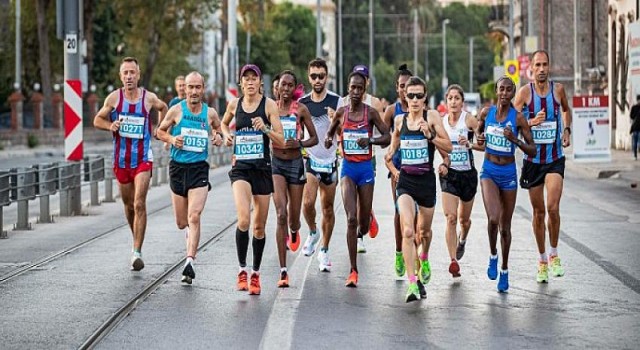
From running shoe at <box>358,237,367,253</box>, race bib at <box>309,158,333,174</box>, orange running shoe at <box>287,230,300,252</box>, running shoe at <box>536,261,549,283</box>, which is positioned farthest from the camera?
running shoe at <box>358,237,367,253</box>

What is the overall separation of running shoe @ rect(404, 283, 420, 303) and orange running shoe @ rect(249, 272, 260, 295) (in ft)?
4.23

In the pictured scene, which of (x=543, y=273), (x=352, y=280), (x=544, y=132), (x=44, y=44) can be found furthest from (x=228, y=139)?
(x=44, y=44)

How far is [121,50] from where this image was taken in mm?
87625

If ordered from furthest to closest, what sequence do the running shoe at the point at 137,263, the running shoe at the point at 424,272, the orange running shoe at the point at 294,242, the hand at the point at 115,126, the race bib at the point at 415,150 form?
the orange running shoe at the point at 294,242 < the hand at the point at 115,126 < the running shoe at the point at 137,263 < the running shoe at the point at 424,272 < the race bib at the point at 415,150

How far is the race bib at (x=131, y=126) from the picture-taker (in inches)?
619

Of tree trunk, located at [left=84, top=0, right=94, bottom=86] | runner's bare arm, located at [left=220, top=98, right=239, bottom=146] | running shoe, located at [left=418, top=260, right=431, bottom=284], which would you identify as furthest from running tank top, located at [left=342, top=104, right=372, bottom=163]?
tree trunk, located at [left=84, top=0, right=94, bottom=86]

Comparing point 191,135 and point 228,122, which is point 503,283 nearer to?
point 228,122

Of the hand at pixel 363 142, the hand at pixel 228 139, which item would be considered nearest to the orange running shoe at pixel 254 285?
the hand at pixel 228 139

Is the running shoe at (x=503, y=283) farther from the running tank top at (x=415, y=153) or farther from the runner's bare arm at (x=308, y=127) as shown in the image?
the runner's bare arm at (x=308, y=127)

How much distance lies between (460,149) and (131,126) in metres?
3.25

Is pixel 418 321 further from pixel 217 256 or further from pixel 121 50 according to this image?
pixel 121 50

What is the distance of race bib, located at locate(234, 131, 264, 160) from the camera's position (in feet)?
45.1

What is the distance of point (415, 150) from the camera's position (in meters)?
13.3

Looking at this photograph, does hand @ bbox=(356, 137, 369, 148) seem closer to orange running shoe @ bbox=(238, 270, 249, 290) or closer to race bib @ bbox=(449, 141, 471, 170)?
race bib @ bbox=(449, 141, 471, 170)
